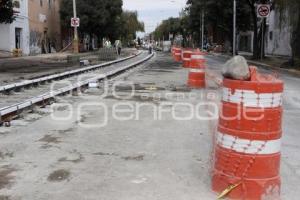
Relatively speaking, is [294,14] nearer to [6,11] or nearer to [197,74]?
[6,11]

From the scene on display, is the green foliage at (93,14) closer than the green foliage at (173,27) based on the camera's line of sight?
Yes

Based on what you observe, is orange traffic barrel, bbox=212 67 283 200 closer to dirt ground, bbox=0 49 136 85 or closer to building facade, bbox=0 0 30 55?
dirt ground, bbox=0 49 136 85

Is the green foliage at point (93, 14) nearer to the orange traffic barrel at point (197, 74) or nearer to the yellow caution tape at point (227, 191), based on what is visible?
the orange traffic barrel at point (197, 74)

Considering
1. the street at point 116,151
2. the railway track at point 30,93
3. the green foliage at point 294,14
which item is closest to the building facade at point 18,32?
the green foliage at point 294,14

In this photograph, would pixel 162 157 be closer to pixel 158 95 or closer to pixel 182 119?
pixel 182 119

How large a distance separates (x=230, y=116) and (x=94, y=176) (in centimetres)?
183

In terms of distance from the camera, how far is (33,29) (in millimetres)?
59938

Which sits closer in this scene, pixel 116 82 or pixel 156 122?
pixel 156 122

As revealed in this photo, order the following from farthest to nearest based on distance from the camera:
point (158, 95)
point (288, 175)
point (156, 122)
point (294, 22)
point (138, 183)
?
1. point (294, 22)
2. point (158, 95)
3. point (156, 122)
4. point (288, 175)
5. point (138, 183)

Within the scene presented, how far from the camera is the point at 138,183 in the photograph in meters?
6.21

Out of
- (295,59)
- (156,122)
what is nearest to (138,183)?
(156,122)

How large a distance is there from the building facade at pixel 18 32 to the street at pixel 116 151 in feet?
129

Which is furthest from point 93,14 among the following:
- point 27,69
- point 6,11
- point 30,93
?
point 30,93

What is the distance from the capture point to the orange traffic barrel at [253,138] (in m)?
5.55
